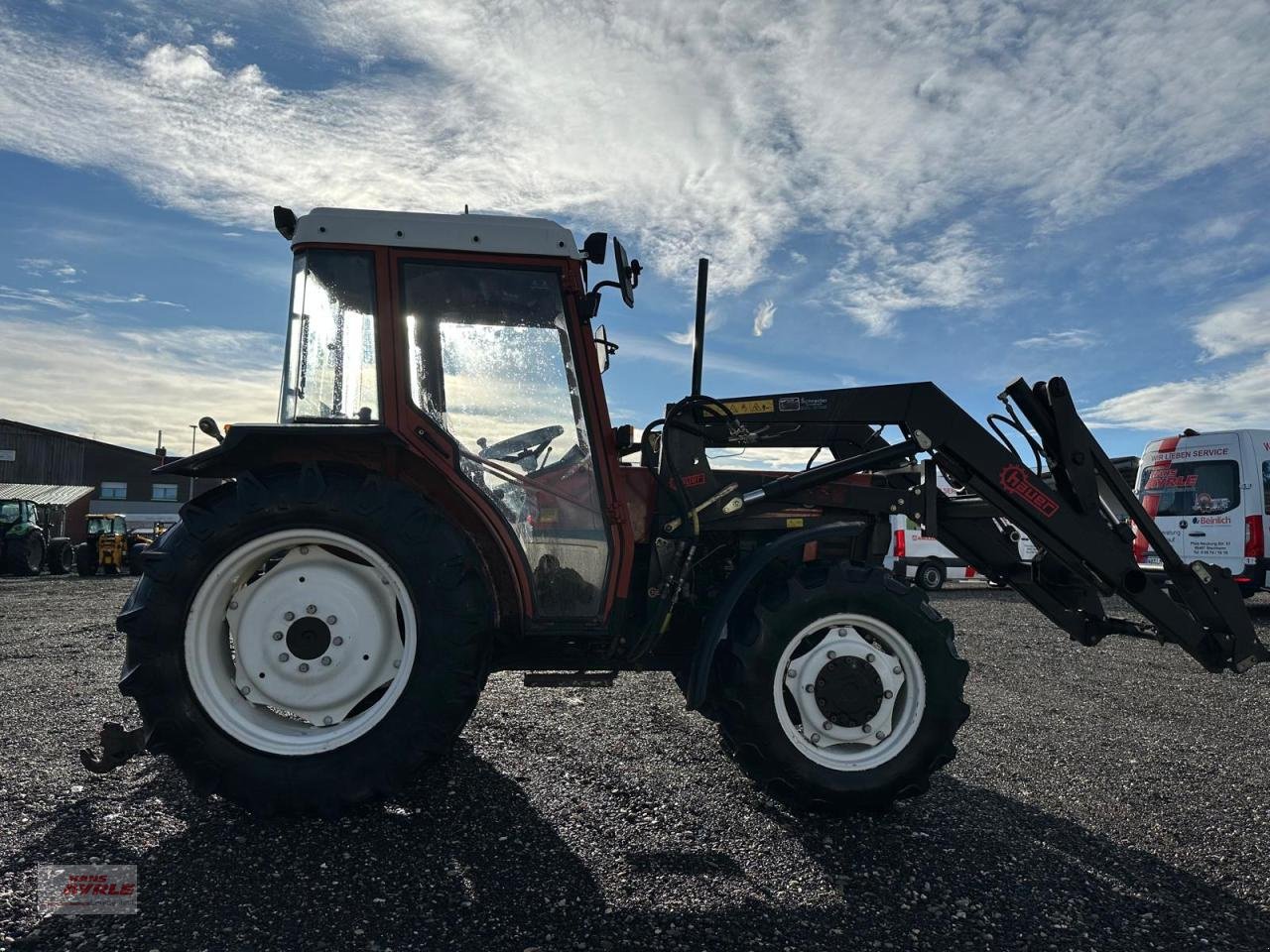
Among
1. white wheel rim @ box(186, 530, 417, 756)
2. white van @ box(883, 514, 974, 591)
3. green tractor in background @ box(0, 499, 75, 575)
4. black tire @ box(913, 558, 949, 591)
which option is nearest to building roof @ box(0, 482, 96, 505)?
green tractor in background @ box(0, 499, 75, 575)

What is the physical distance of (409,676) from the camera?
322 cm

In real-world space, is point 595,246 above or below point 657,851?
above

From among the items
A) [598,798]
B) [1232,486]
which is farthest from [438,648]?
[1232,486]

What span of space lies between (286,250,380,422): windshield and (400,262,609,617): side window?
19 centimetres

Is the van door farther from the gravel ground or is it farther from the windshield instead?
the windshield

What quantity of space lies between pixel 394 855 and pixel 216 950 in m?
0.71

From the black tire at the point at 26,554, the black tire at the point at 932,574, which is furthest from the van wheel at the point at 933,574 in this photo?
the black tire at the point at 26,554

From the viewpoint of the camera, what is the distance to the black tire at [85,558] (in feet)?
66.5

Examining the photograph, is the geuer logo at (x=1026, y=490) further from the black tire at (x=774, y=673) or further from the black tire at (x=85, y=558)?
the black tire at (x=85, y=558)

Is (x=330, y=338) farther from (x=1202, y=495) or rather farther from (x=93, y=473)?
(x=93, y=473)

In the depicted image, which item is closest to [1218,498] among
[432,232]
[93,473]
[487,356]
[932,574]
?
[932,574]

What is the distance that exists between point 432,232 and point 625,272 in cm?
88

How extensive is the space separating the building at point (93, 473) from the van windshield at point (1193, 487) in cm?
3292

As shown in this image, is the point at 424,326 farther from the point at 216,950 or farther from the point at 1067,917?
the point at 1067,917
